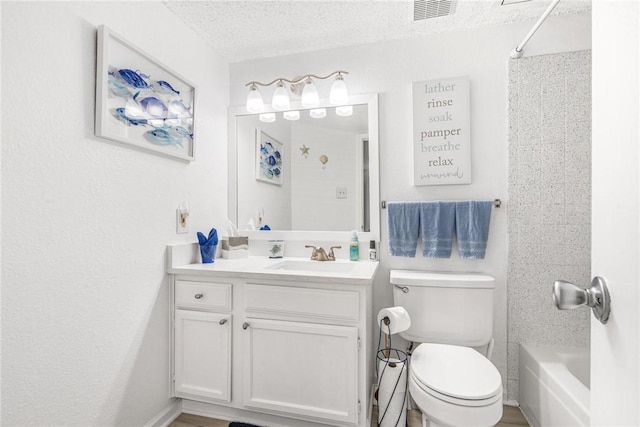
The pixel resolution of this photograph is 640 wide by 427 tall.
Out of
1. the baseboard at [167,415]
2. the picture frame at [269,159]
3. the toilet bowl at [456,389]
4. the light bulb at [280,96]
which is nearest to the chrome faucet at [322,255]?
the picture frame at [269,159]

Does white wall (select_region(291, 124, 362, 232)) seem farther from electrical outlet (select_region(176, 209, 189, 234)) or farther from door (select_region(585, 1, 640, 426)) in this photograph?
door (select_region(585, 1, 640, 426))

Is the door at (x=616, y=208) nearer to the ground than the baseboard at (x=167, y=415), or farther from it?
farther from it

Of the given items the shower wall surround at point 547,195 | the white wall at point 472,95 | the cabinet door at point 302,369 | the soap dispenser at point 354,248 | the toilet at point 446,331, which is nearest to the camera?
the toilet at point 446,331

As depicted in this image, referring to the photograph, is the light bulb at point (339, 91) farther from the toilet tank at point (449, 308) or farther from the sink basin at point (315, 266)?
the toilet tank at point (449, 308)

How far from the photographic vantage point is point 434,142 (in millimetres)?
1917

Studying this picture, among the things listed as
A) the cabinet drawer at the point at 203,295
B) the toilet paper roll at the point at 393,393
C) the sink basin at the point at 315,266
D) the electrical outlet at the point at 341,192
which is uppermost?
the electrical outlet at the point at 341,192

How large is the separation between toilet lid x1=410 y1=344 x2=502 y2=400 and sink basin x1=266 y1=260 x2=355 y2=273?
0.61 meters

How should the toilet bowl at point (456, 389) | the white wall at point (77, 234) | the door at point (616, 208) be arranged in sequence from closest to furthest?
the door at point (616, 208)
the white wall at point (77, 234)
the toilet bowl at point (456, 389)

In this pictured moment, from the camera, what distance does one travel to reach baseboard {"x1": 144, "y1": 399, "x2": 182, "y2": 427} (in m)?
1.60

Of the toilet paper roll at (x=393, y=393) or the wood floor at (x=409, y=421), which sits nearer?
the toilet paper roll at (x=393, y=393)

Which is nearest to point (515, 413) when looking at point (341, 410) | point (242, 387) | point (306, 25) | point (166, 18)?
point (341, 410)

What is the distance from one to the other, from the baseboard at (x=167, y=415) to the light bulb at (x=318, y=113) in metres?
1.87

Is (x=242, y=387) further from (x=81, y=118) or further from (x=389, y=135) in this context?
(x=389, y=135)

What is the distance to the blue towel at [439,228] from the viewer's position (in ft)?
6.06
